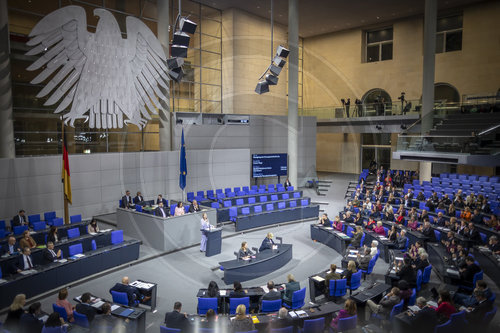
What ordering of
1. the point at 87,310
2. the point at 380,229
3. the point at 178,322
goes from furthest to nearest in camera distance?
the point at 380,229 → the point at 87,310 → the point at 178,322

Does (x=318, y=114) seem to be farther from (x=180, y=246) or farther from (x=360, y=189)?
(x=180, y=246)

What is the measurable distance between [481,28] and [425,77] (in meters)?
6.25

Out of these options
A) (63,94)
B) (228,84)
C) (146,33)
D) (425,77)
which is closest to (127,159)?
(63,94)

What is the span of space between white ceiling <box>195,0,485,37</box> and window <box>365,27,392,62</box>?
1.15 meters

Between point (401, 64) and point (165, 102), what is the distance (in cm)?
1801

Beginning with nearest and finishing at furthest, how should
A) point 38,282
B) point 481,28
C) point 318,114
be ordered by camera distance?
point 38,282
point 481,28
point 318,114

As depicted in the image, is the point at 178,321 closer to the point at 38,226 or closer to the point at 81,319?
→ the point at 81,319

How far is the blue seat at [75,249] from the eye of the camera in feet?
32.1

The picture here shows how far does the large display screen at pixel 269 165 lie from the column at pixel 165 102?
5370 millimetres

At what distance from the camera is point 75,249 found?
990cm

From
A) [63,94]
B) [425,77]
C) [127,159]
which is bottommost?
[127,159]

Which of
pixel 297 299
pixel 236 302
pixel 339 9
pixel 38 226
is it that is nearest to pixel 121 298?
pixel 236 302

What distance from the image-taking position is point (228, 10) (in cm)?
2420

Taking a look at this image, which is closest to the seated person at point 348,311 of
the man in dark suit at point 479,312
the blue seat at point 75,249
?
the man in dark suit at point 479,312
